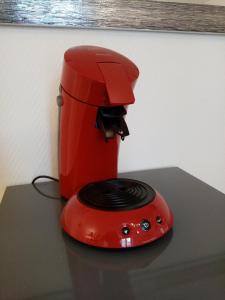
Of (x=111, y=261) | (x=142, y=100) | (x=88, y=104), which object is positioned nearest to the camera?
(x=111, y=261)

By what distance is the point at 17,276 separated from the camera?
16.0 inches

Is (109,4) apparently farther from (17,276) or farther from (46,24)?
(17,276)

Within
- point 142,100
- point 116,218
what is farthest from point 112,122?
point 142,100

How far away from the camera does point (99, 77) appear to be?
0.50 meters

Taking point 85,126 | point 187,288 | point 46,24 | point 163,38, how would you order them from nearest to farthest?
point 187,288, point 85,126, point 46,24, point 163,38

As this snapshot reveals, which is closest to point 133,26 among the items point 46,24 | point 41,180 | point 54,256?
point 46,24

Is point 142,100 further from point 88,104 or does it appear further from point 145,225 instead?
point 145,225

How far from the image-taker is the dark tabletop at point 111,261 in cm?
37

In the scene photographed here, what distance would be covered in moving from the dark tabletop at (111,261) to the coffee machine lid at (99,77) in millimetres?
240

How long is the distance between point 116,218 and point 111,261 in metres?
0.06

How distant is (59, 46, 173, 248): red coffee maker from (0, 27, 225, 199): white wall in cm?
16

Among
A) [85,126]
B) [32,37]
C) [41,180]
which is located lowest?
[41,180]

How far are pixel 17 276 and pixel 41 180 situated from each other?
0.41 meters

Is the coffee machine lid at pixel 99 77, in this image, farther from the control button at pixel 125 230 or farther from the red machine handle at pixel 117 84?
the control button at pixel 125 230
